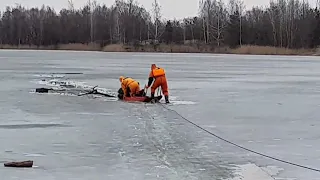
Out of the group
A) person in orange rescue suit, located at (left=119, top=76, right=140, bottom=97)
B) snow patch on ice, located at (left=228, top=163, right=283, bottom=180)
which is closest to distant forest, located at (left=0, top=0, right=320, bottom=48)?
person in orange rescue suit, located at (left=119, top=76, right=140, bottom=97)

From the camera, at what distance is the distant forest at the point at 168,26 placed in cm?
7719

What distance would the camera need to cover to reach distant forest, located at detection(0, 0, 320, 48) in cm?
7719

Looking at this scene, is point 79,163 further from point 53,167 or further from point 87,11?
point 87,11

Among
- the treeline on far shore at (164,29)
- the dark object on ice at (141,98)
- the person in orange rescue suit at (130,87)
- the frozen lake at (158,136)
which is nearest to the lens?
the frozen lake at (158,136)

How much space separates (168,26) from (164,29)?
91.2 inches

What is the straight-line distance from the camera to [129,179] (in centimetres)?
640

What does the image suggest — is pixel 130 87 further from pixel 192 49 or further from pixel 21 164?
pixel 192 49

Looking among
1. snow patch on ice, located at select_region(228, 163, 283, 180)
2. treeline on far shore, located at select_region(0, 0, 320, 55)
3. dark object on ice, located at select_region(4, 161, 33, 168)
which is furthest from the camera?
treeline on far shore, located at select_region(0, 0, 320, 55)

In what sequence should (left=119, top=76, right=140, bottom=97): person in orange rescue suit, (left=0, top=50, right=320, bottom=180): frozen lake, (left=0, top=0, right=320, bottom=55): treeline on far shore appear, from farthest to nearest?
(left=0, top=0, right=320, bottom=55): treeline on far shore < (left=119, top=76, right=140, bottom=97): person in orange rescue suit < (left=0, top=50, right=320, bottom=180): frozen lake

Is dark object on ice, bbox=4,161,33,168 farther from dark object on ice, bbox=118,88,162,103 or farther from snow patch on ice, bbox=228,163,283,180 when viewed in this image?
dark object on ice, bbox=118,88,162,103

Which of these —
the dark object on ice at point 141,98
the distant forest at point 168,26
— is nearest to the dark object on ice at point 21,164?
the dark object on ice at point 141,98

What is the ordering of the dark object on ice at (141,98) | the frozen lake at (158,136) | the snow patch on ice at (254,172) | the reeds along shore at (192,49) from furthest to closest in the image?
the reeds along shore at (192,49)
the dark object on ice at (141,98)
the frozen lake at (158,136)
the snow patch on ice at (254,172)

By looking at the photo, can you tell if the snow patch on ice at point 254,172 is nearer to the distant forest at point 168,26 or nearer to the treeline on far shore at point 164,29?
the treeline on far shore at point 164,29

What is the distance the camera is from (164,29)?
275 feet
